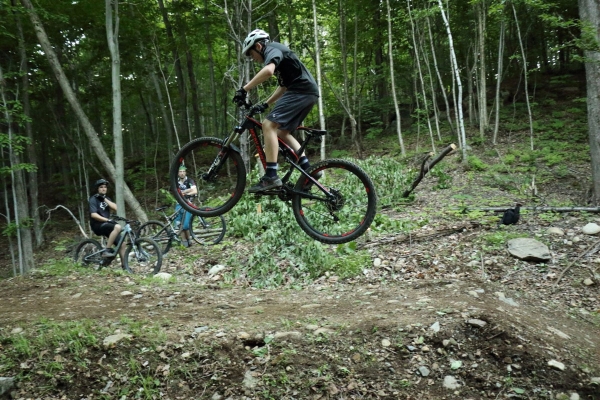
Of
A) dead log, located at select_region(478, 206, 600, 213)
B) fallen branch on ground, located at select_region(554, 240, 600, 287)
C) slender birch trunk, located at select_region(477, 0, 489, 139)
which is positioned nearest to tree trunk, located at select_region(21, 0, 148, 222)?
dead log, located at select_region(478, 206, 600, 213)

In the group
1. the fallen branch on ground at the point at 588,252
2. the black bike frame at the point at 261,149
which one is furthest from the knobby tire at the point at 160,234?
the fallen branch on ground at the point at 588,252

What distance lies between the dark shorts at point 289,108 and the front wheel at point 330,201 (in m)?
0.60

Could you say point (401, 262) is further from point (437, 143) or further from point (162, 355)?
point (437, 143)

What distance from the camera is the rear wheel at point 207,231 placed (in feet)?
29.5

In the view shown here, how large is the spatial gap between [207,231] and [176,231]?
727 mm

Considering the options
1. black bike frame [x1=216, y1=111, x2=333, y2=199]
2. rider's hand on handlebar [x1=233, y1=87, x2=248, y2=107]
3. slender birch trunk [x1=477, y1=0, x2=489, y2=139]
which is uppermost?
slender birch trunk [x1=477, y1=0, x2=489, y2=139]

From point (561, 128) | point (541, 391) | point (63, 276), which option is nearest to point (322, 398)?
point (541, 391)

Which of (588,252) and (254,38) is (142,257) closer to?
(254,38)

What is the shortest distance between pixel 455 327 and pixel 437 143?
1286 cm

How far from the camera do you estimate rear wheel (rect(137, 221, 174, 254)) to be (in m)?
9.01

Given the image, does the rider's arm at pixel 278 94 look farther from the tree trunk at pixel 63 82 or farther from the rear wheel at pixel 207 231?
the tree trunk at pixel 63 82

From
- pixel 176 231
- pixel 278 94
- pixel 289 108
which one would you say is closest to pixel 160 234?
pixel 176 231

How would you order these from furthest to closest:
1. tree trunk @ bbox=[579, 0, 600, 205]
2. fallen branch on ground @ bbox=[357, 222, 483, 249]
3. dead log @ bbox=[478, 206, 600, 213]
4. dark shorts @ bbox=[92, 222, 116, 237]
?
dark shorts @ bbox=[92, 222, 116, 237] < tree trunk @ bbox=[579, 0, 600, 205] < dead log @ bbox=[478, 206, 600, 213] < fallen branch on ground @ bbox=[357, 222, 483, 249]

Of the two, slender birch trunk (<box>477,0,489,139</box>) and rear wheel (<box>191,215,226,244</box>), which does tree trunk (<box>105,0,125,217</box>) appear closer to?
rear wheel (<box>191,215,226,244</box>)
